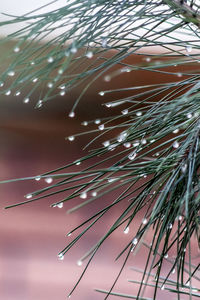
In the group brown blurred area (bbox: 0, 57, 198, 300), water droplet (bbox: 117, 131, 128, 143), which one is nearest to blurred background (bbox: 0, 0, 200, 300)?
brown blurred area (bbox: 0, 57, 198, 300)

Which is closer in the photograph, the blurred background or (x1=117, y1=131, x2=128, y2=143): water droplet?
(x1=117, y1=131, x2=128, y2=143): water droplet

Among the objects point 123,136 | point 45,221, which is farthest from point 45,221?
point 123,136

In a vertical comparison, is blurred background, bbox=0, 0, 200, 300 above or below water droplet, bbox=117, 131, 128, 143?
above

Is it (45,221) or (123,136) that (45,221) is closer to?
(45,221)

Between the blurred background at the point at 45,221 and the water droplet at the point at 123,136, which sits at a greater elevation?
the blurred background at the point at 45,221

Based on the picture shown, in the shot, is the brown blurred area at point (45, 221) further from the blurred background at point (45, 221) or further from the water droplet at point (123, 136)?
the water droplet at point (123, 136)

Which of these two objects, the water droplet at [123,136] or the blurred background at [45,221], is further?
the blurred background at [45,221]

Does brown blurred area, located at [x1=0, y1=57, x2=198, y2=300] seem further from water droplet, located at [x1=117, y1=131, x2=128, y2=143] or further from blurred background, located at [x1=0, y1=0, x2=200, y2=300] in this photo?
water droplet, located at [x1=117, y1=131, x2=128, y2=143]

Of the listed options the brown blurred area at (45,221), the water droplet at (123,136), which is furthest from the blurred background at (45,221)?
the water droplet at (123,136)

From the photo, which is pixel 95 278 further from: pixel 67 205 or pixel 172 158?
pixel 172 158
